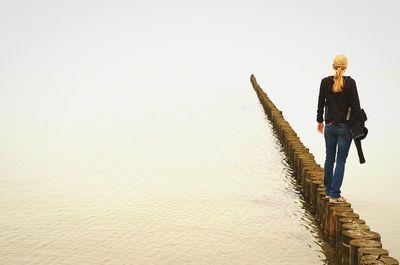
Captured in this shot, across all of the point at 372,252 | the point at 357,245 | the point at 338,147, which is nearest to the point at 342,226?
the point at 357,245

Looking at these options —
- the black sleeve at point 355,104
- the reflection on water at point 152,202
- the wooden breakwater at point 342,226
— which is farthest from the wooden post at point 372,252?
the black sleeve at point 355,104

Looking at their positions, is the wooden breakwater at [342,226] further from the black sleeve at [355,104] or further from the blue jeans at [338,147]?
the black sleeve at [355,104]

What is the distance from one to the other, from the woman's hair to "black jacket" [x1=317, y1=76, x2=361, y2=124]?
0.20 feet

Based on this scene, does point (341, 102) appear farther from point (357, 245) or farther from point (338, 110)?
point (357, 245)

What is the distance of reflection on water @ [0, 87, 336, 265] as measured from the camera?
6.52m

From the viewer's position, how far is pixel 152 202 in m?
9.06

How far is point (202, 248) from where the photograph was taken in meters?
6.65

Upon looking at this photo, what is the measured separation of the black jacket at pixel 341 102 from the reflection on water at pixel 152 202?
68.6 inches

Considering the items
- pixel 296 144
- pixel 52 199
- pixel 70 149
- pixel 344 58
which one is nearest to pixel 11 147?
pixel 70 149

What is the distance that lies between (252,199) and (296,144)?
3.32 metres

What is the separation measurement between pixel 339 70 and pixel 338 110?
21.3 inches

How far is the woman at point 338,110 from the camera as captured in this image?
680 cm

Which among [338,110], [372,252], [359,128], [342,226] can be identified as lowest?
[372,252]

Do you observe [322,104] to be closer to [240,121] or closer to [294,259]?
[294,259]
